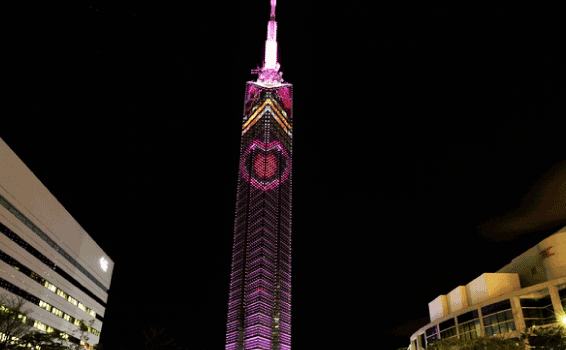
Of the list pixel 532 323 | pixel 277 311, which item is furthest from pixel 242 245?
pixel 532 323

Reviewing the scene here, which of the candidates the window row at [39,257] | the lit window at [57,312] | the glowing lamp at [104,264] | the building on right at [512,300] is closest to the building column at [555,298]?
the building on right at [512,300]

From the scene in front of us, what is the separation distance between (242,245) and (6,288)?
3181 inches

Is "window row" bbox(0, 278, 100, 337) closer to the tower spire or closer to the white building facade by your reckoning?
the white building facade

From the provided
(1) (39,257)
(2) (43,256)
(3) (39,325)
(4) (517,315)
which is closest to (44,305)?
(3) (39,325)

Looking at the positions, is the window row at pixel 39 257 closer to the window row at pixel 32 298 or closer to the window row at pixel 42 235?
the window row at pixel 42 235

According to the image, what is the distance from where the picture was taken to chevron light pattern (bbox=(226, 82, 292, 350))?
440 ft

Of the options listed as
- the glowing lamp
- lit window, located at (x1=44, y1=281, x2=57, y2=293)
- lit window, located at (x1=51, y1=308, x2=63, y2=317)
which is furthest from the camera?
A: the glowing lamp

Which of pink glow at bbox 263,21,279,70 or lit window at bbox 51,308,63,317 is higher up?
pink glow at bbox 263,21,279,70

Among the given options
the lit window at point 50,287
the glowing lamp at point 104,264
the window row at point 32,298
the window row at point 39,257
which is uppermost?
the glowing lamp at point 104,264

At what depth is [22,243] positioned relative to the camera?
79812 millimetres

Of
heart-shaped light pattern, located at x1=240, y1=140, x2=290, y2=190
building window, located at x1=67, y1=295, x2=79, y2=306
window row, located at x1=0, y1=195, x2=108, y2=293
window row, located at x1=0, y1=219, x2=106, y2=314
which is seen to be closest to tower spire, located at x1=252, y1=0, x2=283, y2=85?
heart-shaped light pattern, located at x1=240, y1=140, x2=290, y2=190

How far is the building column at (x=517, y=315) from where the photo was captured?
6675 centimetres

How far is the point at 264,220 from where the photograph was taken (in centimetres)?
14862

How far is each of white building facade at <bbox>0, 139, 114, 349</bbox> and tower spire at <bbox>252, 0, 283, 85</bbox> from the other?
242 feet
